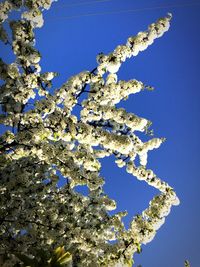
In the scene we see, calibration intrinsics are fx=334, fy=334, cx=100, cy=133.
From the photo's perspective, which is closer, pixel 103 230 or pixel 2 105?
pixel 2 105

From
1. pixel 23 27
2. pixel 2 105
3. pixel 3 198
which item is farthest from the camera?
pixel 3 198

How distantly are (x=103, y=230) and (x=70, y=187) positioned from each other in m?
2.42

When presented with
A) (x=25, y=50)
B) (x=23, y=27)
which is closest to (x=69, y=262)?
(x=25, y=50)

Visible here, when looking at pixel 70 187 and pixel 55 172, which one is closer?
pixel 70 187

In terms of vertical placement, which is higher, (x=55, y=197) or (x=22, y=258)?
(x=55, y=197)

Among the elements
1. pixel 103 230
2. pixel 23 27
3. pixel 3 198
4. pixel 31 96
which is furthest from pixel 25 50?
pixel 103 230

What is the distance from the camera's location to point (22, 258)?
1148cm

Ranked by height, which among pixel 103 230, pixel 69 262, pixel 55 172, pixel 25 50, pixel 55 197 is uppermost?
pixel 25 50

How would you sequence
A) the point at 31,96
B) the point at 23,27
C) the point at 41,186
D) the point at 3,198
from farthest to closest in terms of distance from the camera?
the point at 41,186, the point at 3,198, the point at 31,96, the point at 23,27

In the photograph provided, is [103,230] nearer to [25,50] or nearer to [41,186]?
[41,186]

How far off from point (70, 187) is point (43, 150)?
146 inches

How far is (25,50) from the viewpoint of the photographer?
10.5 m

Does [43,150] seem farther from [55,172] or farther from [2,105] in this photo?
[55,172]

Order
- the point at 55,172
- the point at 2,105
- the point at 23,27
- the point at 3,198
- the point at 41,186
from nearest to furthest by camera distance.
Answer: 1. the point at 23,27
2. the point at 2,105
3. the point at 3,198
4. the point at 41,186
5. the point at 55,172
